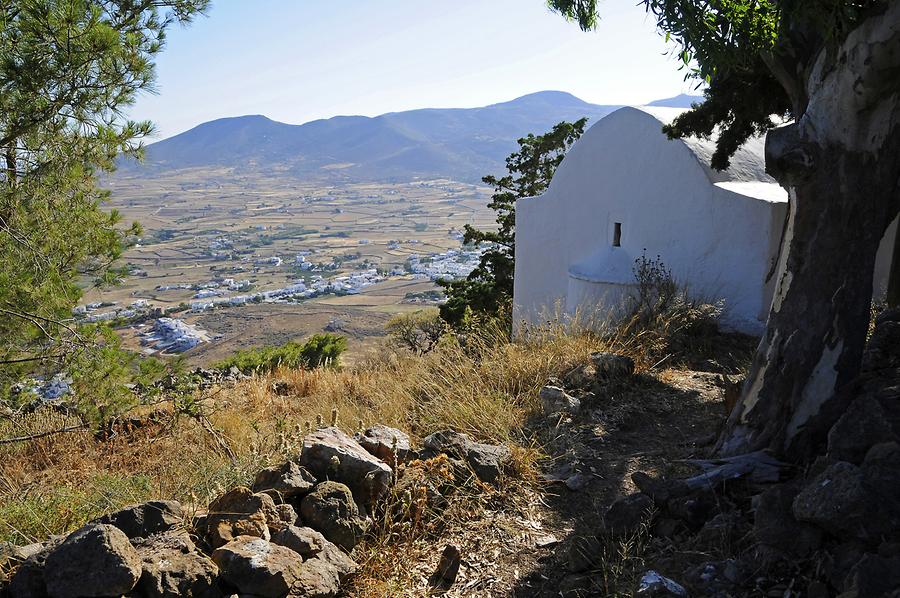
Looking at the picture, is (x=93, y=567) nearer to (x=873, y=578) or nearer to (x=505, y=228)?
(x=873, y=578)

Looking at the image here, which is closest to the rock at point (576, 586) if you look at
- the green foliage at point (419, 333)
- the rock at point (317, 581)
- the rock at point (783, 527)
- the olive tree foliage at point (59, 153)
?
the rock at point (783, 527)

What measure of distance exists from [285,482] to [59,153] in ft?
12.1

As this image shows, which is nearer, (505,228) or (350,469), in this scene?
(350,469)

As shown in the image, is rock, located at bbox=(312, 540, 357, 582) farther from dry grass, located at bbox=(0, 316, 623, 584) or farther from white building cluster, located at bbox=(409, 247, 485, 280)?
white building cluster, located at bbox=(409, 247, 485, 280)

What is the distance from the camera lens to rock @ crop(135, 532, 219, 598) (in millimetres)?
2596

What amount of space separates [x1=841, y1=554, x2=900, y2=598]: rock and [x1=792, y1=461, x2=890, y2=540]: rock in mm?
264

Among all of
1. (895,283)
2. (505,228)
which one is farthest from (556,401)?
(505,228)

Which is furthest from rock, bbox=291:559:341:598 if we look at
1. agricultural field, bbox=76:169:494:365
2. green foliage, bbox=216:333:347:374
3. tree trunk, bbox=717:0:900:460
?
green foliage, bbox=216:333:347:374

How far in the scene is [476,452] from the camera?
415 cm

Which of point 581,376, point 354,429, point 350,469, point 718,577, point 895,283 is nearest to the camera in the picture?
point 718,577

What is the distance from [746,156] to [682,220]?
60.6 inches

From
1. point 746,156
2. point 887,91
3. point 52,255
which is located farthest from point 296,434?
point 746,156

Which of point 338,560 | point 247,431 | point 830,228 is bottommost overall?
point 247,431

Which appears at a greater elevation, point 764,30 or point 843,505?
point 764,30
